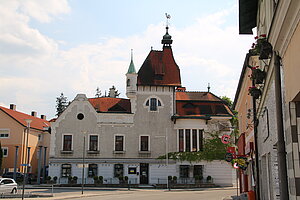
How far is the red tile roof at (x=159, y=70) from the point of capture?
155 feet

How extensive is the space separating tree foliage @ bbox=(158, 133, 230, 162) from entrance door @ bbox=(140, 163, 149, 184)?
2063mm

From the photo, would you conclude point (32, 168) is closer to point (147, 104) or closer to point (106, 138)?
point (106, 138)

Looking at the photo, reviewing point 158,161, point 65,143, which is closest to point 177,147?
point 158,161

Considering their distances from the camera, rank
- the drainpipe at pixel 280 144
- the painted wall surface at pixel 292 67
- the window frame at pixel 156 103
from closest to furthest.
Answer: the painted wall surface at pixel 292 67, the drainpipe at pixel 280 144, the window frame at pixel 156 103

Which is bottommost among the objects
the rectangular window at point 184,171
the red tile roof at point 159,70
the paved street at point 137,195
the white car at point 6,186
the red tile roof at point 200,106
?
the paved street at point 137,195

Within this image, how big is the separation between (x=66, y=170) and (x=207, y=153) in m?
16.4

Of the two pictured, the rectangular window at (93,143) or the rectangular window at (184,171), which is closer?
the rectangular window at (184,171)

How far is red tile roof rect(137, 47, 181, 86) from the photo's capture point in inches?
1859

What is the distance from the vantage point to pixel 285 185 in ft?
27.9

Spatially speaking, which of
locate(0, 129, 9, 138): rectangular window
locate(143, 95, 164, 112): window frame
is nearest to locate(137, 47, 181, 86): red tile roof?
locate(143, 95, 164, 112): window frame

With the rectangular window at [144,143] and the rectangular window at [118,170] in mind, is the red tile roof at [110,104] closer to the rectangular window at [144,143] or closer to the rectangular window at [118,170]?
the rectangular window at [144,143]

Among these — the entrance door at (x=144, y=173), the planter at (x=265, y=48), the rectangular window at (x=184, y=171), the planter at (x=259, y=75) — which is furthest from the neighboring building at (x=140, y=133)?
the planter at (x=265, y=48)

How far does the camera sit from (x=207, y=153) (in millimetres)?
44969

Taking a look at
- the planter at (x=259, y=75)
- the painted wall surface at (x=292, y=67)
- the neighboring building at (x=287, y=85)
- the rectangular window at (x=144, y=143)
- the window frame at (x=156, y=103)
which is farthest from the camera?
the window frame at (x=156, y=103)
